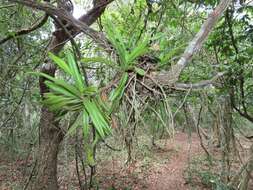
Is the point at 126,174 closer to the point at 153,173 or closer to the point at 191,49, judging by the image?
the point at 153,173

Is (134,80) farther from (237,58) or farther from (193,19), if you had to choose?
(193,19)

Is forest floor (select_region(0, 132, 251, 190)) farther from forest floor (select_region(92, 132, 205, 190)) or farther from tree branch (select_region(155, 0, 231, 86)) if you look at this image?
tree branch (select_region(155, 0, 231, 86))

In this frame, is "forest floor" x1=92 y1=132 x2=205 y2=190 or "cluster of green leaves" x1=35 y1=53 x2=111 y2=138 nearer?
"cluster of green leaves" x1=35 y1=53 x2=111 y2=138

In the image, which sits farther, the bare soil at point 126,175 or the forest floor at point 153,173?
the forest floor at point 153,173

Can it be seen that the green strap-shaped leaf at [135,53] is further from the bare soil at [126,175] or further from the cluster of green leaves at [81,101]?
the bare soil at [126,175]

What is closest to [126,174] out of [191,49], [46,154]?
[46,154]

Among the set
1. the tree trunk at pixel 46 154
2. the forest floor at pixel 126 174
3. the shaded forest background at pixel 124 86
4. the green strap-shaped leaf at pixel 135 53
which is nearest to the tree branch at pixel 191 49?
the shaded forest background at pixel 124 86

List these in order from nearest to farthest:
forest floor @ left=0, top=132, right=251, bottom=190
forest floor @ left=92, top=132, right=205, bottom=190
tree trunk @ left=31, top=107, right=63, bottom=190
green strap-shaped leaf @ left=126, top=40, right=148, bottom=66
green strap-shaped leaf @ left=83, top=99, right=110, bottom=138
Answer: green strap-shaped leaf @ left=83, top=99, right=110, bottom=138, green strap-shaped leaf @ left=126, top=40, right=148, bottom=66, tree trunk @ left=31, top=107, right=63, bottom=190, forest floor @ left=0, top=132, right=251, bottom=190, forest floor @ left=92, top=132, right=205, bottom=190

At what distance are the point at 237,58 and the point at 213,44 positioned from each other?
744 millimetres

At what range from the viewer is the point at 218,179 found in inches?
230

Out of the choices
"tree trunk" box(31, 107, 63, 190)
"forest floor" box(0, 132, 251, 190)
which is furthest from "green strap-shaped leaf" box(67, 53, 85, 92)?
"forest floor" box(0, 132, 251, 190)

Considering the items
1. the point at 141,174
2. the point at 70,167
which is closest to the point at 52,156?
the point at 70,167

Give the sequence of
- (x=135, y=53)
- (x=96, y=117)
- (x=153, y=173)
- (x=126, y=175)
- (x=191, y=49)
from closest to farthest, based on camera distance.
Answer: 1. (x=96, y=117)
2. (x=135, y=53)
3. (x=191, y=49)
4. (x=126, y=175)
5. (x=153, y=173)

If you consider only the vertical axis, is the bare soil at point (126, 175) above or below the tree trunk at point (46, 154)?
below
